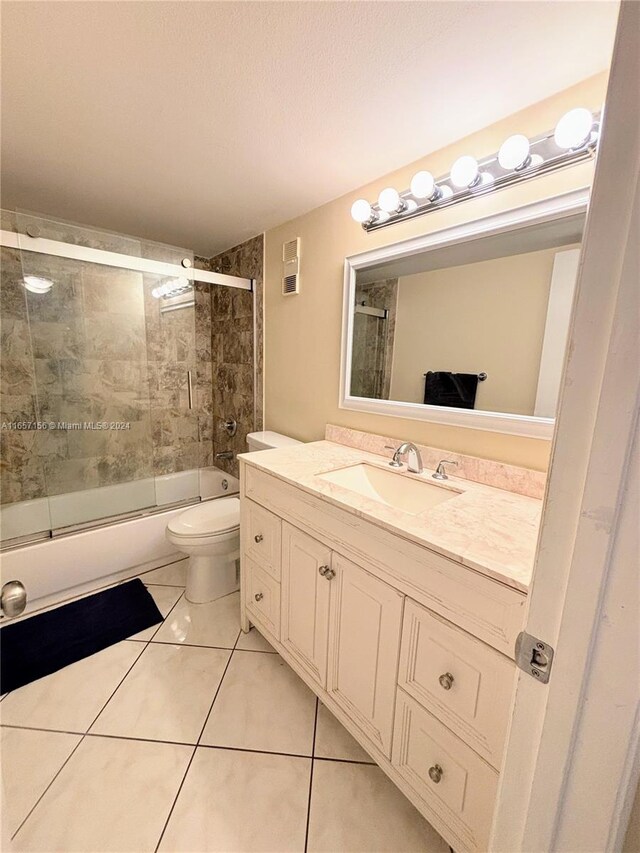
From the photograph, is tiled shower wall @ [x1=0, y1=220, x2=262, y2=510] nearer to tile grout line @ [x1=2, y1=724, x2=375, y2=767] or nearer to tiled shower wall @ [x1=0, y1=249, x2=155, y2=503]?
tiled shower wall @ [x1=0, y1=249, x2=155, y2=503]

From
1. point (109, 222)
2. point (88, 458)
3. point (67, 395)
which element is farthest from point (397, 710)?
point (109, 222)

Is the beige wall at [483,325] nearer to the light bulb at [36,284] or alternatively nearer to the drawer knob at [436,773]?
the drawer knob at [436,773]

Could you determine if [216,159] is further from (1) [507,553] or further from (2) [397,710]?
(2) [397,710]

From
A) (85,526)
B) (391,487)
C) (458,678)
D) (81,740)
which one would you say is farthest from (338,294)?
(81,740)

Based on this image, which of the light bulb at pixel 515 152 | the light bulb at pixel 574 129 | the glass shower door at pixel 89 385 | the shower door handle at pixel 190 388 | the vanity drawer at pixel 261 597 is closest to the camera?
the light bulb at pixel 574 129

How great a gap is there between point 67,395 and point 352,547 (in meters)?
2.16

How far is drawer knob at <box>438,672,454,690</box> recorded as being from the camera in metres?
0.81

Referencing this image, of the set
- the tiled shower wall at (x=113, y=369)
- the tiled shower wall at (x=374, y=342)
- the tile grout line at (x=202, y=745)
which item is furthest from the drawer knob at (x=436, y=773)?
the tiled shower wall at (x=113, y=369)

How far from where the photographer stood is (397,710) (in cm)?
95

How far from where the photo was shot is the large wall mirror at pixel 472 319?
111 cm

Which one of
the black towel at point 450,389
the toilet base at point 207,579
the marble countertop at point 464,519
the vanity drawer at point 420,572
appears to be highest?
the black towel at point 450,389

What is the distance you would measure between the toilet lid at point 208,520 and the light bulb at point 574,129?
6.33 feet

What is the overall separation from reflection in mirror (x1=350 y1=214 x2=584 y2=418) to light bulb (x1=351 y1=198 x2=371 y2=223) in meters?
0.21

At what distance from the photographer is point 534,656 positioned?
1.37ft
